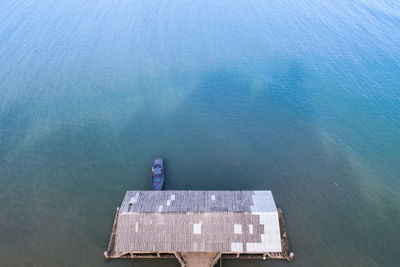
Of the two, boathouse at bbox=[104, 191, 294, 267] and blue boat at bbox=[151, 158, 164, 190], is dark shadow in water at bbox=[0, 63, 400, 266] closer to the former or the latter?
blue boat at bbox=[151, 158, 164, 190]

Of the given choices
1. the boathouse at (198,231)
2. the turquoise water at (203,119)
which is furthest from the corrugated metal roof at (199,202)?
the turquoise water at (203,119)

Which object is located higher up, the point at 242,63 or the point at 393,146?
the point at 242,63

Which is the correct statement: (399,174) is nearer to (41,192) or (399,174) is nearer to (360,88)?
(360,88)

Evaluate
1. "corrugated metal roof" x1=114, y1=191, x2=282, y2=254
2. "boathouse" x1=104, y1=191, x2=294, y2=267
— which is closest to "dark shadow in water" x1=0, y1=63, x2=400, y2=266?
"boathouse" x1=104, y1=191, x2=294, y2=267

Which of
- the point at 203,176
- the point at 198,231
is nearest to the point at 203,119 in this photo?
the point at 203,176

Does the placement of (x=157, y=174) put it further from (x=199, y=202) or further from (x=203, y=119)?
(x=203, y=119)

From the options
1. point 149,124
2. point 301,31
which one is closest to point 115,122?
point 149,124
